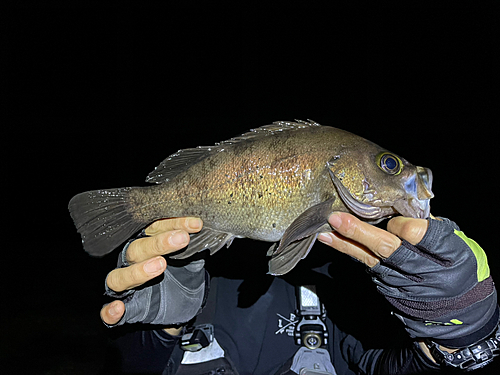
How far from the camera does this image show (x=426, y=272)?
118 centimetres

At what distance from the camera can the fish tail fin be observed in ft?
4.54

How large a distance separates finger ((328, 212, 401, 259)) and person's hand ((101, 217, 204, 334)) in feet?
2.13

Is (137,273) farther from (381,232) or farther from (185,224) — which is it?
(381,232)

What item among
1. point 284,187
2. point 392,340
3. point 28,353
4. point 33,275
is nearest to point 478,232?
point 392,340

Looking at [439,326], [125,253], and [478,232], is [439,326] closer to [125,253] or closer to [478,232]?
[125,253]

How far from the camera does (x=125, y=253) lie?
58.4 inches

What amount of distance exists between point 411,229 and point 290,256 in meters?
0.51

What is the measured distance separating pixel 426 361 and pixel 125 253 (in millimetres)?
1669

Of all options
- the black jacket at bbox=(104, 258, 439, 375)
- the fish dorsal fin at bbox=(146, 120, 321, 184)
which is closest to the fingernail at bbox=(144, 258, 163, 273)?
the fish dorsal fin at bbox=(146, 120, 321, 184)

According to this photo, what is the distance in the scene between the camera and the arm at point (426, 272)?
1137mm

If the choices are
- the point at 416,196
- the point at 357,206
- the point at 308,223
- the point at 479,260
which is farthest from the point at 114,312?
the point at 479,260

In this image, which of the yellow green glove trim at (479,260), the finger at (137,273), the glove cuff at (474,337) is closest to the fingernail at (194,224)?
the finger at (137,273)

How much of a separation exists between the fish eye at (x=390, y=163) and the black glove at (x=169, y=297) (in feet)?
4.39

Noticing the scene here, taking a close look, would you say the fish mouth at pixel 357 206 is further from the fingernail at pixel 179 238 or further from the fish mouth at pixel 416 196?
the fingernail at pixel 179 238
